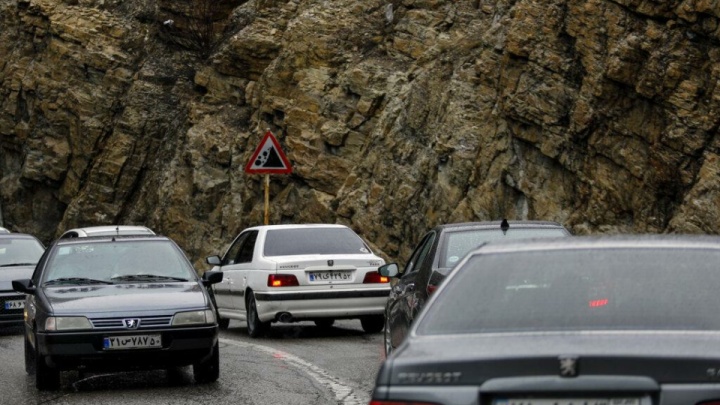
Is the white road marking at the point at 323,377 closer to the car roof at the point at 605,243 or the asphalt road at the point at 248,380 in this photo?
the asphalt road at the point at 248,380

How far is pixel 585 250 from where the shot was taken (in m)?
5.63

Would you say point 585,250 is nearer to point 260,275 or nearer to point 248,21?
point 260,275

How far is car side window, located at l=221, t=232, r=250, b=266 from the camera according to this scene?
736 inches

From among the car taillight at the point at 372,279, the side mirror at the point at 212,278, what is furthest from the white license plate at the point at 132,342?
the car taillight at the point at 372,279

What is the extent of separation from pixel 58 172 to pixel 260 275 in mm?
23288

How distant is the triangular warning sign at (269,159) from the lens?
23844 millimetres

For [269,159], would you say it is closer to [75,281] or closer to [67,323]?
[75,281]

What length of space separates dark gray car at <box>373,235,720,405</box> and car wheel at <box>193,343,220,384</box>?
6.33 metres

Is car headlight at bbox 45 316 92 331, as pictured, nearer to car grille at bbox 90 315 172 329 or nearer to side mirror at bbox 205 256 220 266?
car grille at bbox 90 315 172 329

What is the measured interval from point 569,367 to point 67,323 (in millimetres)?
7538

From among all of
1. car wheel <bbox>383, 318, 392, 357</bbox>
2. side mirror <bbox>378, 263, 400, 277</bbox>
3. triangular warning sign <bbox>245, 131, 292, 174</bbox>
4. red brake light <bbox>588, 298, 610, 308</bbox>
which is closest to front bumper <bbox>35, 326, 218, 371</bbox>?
car wheel <bbox>383, 318, 392, 357</bbox>

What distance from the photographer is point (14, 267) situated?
19.9 metres

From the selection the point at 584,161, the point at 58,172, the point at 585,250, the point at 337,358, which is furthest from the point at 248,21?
the point at 585,250

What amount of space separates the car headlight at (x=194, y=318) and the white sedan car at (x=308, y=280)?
507 cm
